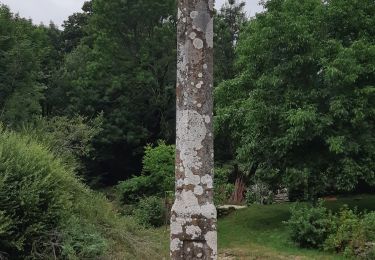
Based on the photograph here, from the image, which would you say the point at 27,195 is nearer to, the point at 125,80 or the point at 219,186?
the point at 219,186

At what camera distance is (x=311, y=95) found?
17.7 meters

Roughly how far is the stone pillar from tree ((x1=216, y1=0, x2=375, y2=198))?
1250cm

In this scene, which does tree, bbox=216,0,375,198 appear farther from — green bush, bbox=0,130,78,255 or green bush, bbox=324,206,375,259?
green bush, bbox=0,130,78,255

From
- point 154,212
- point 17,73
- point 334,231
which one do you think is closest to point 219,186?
point 154,212

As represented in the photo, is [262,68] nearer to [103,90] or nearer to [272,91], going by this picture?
[272,91]

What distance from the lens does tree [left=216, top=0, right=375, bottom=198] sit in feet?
55.8

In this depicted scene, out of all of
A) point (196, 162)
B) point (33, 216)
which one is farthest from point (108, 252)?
point (196, 162)

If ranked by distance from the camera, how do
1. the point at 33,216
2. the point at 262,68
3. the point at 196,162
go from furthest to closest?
the point at 262,68 < the point at 33,216 < the point at 196,162

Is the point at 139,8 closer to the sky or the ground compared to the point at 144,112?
closer to the sky

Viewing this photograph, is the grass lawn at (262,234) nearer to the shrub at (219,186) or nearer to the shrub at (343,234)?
the shrub at (343,234)

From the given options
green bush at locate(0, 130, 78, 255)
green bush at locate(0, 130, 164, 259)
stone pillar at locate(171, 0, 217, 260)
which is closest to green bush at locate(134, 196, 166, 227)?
green bush at locate(0, 130, 164, 259)

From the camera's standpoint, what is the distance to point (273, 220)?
21.4 metres

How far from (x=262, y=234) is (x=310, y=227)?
2.67 m

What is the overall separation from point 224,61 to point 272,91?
50.2 feet
